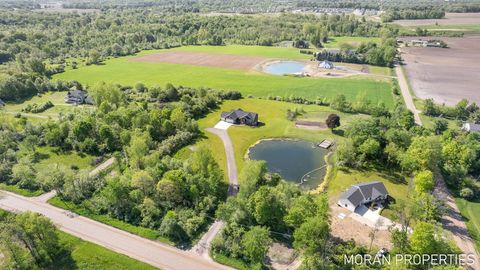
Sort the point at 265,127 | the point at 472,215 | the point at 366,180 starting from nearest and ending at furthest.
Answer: the point at 472,215, the point at 366,180, the point at 265,127

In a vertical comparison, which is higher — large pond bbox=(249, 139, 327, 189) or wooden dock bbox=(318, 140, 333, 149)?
wooden dock bbox=(318, 140, 333, 149)

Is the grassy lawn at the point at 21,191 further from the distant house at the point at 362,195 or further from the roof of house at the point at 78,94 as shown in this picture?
the distant house at the point at 362,195

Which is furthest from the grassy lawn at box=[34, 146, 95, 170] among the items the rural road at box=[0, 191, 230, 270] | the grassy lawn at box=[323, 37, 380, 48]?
the grassy lawn at box=[323, 37, 380, 48]

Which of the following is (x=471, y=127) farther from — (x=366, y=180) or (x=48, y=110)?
(x=48, y=110)

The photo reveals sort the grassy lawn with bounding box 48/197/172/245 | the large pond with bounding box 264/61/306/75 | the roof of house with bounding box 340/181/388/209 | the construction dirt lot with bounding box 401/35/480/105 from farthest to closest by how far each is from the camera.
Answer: the large pond with bounding box 264/61/306/75
the construction dirt lot with bounding box 401/35/480/105
the roof of house with bounding box 340/181/388/209
the grassy lawn with bounding box 48/197/172/245

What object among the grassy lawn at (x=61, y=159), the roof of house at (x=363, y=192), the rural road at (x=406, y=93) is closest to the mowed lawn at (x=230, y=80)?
the rural road at (x=406, y=93)

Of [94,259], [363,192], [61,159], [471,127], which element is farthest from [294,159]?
[61,159]

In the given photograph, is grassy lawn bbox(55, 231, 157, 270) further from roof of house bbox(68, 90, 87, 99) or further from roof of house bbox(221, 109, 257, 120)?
roof of house bbox(68, 90, 87, 99)
